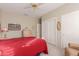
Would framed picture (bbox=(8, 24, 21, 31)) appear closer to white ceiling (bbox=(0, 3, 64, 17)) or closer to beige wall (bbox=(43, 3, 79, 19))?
white ceiling (bbox=(0, 3, 64, 17))

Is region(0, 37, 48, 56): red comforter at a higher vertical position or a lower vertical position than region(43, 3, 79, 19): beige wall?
lower

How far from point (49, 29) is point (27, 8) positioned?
1.11ft

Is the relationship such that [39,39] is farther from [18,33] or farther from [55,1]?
[55,1]

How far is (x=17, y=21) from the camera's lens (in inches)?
55.6

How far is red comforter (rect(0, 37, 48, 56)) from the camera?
1.34 metres

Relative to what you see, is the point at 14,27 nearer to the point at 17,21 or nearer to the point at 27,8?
the point at 17,21

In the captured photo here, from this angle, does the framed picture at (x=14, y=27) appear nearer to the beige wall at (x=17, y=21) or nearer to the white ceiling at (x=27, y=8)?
the beige wall at (x=17, y=21)

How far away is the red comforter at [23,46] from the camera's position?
52.8 inches

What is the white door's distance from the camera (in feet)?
4.66

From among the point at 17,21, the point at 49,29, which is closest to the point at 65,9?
the point at 49,29

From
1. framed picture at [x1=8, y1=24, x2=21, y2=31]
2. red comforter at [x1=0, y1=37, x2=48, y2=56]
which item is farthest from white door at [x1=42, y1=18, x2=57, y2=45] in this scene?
framed picture at [x1=8, y1=24, x2=21, y2=31]

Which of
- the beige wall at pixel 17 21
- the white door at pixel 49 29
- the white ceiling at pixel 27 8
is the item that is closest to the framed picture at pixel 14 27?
the beige wall at pixel 17 21

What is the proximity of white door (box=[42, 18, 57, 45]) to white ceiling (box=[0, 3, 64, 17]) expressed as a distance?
117 mm

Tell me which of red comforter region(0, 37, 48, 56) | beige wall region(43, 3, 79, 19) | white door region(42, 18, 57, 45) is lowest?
red comforter region(0, 37, 48, 56)
